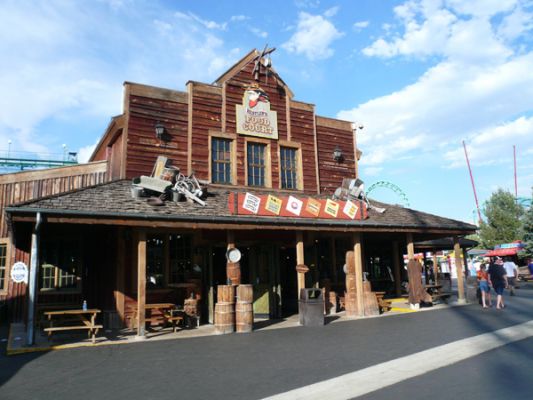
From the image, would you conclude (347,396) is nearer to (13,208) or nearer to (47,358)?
(47,358)

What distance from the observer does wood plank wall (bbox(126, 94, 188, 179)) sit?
12.7 meters

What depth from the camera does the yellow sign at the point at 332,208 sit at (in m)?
12.5

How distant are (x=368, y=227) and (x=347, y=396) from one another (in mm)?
8146

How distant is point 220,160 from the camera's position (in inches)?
562

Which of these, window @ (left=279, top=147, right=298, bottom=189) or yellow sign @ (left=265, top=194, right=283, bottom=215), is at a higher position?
window @ (left=279, top=147, right=298, bottom=189)

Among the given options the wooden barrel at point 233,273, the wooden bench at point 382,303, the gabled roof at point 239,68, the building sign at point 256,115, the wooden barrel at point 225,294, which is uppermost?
the gabled roof at point 239,68

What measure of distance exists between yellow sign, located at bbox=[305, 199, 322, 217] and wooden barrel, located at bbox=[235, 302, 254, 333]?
331 centimetres

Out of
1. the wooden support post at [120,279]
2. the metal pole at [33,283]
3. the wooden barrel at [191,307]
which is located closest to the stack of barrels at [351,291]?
the wooden barrel at [191,307]

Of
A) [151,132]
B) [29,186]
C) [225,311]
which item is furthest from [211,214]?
[29,186]

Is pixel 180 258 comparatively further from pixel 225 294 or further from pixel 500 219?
pixel 500 219

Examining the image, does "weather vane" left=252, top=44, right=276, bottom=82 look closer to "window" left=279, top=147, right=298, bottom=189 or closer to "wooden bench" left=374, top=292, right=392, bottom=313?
"window" left=279, top=147, right=298, bottom=189

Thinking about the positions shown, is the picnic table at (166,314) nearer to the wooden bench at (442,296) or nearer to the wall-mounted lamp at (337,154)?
the wall-mounted lamp at (337,154)

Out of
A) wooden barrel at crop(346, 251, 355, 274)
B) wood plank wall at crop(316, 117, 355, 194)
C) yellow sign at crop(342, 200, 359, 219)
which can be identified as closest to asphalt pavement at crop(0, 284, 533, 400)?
wooden barrel at crop(346, 251, 355, 274)

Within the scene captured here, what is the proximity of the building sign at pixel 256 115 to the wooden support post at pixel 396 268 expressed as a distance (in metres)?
8.05
